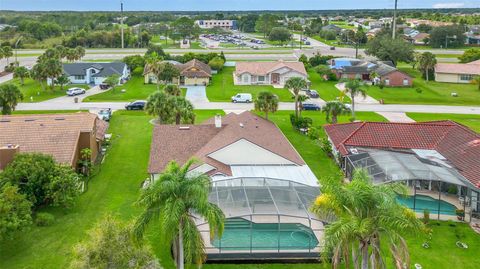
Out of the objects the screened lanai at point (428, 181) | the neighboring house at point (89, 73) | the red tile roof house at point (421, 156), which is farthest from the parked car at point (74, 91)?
the screened lanai at point (428, 181)

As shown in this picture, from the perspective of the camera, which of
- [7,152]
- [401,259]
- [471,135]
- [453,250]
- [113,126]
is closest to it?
[401,259]

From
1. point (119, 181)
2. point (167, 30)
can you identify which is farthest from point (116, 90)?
point (167, 30)

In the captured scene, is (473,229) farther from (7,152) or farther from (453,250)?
(7,152)

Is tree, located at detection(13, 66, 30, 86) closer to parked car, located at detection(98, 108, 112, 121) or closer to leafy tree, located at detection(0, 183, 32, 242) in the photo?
parked car, located at detection(98, 108, 112, 121)

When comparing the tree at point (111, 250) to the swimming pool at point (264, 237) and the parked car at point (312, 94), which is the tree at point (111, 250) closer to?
the swimming pool at point (264, 237)

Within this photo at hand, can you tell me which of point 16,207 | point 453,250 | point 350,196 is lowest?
point 453,250
